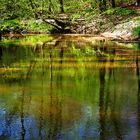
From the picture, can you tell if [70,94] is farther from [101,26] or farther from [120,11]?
[120,11]

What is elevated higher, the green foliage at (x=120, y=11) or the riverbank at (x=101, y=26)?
the green foliage at (x=120, y=11)

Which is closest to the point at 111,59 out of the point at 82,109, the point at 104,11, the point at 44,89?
the point at 44,89

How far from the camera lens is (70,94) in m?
20.2

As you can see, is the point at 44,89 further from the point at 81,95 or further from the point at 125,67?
the point at 125,67

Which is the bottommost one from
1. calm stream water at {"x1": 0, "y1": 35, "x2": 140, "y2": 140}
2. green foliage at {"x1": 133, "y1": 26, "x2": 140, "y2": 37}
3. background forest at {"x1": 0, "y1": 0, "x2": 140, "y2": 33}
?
calm stream water at {"x1": 0, "y1": 35, "x2": 140, "y2": 140}

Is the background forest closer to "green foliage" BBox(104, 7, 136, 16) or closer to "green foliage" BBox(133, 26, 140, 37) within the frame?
"green foliage" BBox(104, 7, 136, 16)

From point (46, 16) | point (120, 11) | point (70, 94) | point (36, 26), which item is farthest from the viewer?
point (36, 26)

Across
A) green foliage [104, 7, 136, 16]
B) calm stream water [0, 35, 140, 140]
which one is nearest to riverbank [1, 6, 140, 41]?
green foliage [104, 7, 136, 16]

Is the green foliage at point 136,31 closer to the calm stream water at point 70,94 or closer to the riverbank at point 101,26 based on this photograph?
the riverbank at point 101,26

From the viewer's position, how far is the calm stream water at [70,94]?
1441 cm

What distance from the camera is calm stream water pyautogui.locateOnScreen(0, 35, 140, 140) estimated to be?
1441 centimetres

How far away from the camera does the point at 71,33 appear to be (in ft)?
174

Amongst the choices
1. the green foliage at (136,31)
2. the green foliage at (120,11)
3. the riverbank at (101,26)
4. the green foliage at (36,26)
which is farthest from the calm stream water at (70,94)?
the green foliage at (36,26)

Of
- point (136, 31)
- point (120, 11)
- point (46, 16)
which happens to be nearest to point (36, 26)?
point (46, 16)
